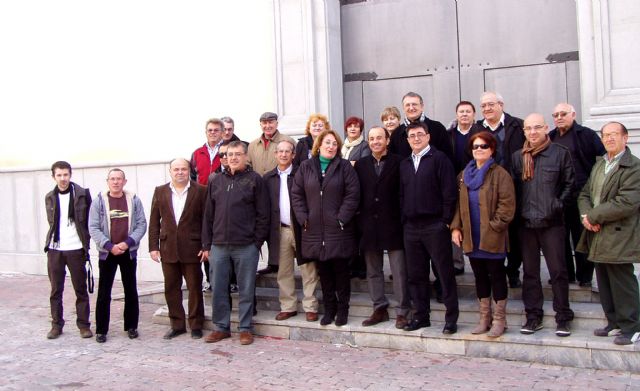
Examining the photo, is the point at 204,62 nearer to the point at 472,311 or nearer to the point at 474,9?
the point at 474,9

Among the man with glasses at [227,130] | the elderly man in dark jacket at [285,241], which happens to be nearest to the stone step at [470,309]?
the elderly man in dark jacket at [285,241]

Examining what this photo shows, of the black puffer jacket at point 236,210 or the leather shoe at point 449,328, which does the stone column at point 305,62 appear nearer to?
the black puffer jacket at point 236,210

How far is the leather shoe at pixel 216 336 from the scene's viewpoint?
6945 mm

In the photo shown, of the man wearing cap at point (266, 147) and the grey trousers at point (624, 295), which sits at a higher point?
the man wearing cap at point (266, 147)

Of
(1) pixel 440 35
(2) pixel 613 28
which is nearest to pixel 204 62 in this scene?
(1) pixel 440 35

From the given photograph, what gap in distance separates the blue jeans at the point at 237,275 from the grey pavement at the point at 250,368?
320mm

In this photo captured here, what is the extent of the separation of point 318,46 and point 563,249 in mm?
4879

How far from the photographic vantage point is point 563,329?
5.81m

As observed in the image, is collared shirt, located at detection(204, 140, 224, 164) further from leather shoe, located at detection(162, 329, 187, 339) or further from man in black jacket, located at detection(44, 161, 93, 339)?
leather shoe, located at detection(162, 329, 187, 339)

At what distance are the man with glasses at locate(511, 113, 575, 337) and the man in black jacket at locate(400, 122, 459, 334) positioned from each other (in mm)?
624

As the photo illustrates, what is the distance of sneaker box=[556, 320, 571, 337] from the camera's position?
577cm

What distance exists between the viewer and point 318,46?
944cm

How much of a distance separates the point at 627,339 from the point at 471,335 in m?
1.25

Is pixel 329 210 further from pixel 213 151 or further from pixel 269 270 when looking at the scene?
pixel 213 151
